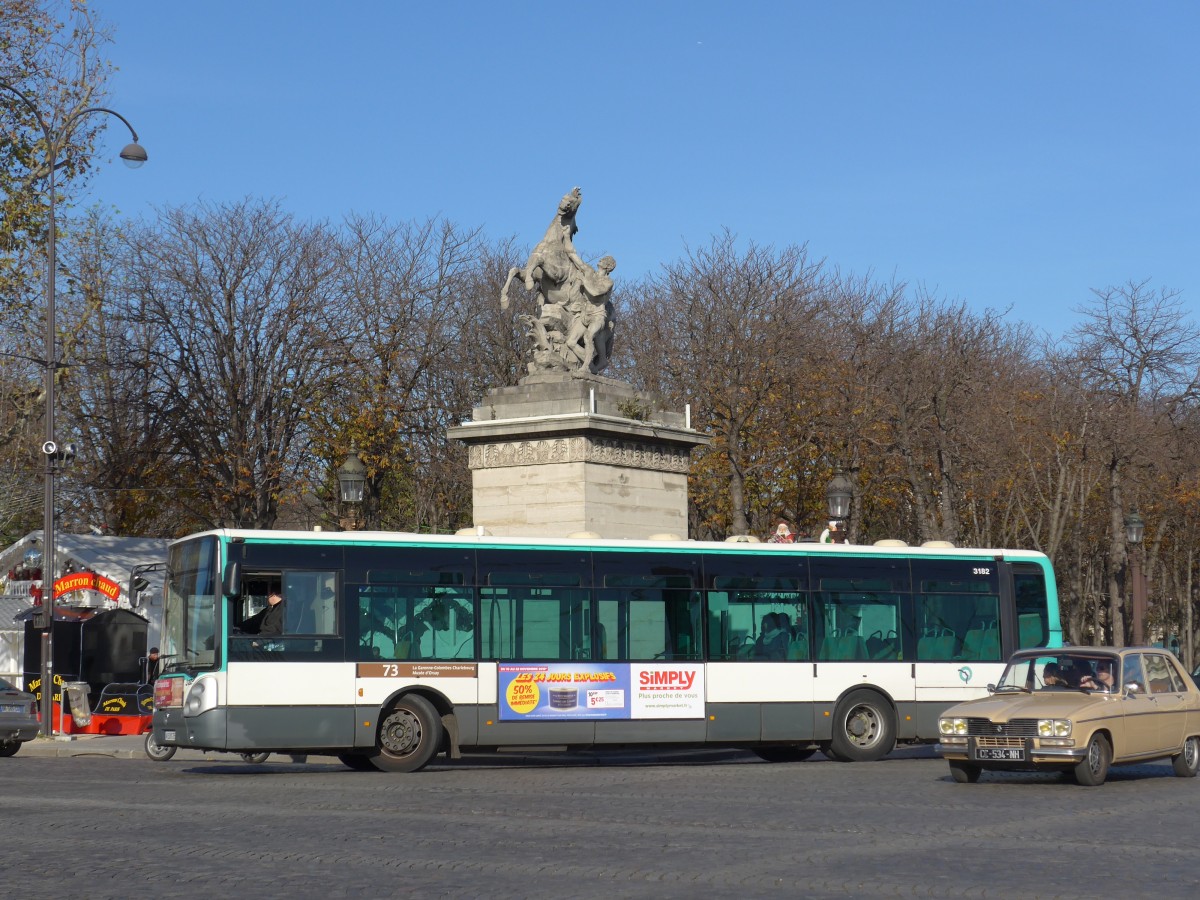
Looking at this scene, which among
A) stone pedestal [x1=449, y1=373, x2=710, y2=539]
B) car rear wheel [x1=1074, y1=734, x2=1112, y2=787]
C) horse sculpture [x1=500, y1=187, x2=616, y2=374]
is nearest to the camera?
car rear wheel [x1=1074, y1=734, x2=1112, y2=787]

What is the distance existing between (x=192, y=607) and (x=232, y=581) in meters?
0.93

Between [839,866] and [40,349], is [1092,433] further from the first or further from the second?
[839,866]

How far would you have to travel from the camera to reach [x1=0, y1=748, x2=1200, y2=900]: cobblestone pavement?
34.8 feet

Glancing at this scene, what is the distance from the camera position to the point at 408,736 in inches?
807

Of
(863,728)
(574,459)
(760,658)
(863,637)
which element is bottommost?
(863,728)

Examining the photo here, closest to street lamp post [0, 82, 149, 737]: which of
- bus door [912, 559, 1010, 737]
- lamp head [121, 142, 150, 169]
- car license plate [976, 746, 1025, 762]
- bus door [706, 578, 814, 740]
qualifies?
lamp head [121, 142, 150, 169]

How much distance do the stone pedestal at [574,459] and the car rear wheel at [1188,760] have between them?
842 cm

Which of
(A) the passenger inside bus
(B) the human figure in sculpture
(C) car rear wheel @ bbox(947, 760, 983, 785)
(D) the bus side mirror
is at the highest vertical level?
(B) the human figure in sculpture

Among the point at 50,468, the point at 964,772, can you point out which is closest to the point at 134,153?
the point at 50,468

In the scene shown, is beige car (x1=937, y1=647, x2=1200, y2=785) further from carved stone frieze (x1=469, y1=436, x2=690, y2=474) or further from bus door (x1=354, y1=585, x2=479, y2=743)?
carved stone frieze (x1=469, y1=436, x2=690, y2=474)

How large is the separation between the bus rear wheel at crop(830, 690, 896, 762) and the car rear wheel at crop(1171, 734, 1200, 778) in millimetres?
4020

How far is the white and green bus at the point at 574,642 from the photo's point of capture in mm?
19672

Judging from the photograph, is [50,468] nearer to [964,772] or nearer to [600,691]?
[600,691]

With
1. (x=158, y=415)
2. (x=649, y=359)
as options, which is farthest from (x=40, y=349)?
(x=649, y=359)
